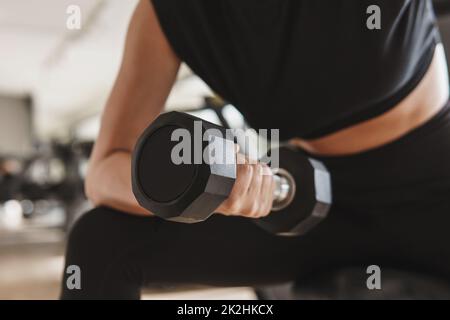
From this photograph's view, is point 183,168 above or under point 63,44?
under

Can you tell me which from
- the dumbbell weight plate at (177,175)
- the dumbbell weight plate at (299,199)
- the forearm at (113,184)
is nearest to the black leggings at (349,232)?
the forearm at (113,184)

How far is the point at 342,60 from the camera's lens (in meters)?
0.53

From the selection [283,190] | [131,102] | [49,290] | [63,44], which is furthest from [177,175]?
[49,290]

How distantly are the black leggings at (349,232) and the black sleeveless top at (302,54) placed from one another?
73 mm

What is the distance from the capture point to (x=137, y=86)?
0.55 m

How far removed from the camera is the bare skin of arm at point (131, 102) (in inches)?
20.4

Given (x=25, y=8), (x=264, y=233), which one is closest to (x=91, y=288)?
(x=264, y=233)

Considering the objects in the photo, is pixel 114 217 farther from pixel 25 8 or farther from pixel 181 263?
pixel 25 8

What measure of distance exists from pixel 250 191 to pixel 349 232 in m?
0.30

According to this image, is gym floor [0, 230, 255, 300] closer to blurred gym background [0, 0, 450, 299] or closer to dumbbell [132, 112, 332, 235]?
blurred gym background [0, 0, 450, 299]

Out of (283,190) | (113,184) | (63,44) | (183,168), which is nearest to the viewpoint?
(183,168)

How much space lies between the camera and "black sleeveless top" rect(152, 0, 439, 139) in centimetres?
53

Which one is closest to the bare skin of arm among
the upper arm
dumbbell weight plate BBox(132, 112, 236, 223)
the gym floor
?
the upper arm

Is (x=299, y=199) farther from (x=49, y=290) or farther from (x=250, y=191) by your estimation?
(x=49, y=290)
